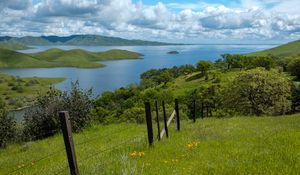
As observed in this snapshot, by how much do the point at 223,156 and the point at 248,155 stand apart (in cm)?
73

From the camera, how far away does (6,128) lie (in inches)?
950

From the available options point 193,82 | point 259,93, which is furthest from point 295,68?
point 259,93

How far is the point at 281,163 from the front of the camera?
710 centimetres

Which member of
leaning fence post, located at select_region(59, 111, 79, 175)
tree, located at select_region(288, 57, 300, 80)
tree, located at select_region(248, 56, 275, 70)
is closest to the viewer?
leaning fence post, located at select_region(59, 111, 79, 175)

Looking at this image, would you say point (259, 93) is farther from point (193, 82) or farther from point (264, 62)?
point (193, 82)

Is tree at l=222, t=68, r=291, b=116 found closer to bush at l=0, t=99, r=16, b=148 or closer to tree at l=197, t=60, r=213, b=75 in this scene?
bush at l=0, t=99, r=16, b=148

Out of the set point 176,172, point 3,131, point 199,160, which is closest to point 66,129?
point 176,172

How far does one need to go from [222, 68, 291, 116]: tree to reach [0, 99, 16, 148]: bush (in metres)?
34.8

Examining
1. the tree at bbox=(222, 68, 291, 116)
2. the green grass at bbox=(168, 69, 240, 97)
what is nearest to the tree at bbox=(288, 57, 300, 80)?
the green grass at bbox=(168, 69, 240, 97)

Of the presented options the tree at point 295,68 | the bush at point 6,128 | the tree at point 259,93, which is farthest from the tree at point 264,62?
the bush at point 6,128

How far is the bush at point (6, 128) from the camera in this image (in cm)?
2362

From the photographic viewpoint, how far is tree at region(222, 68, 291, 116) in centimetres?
4556

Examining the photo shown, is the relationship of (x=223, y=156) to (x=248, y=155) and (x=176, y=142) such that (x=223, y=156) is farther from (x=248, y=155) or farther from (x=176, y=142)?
(x=176, y=142)

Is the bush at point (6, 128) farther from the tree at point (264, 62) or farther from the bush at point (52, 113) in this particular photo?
the tree at point (264, 62)
